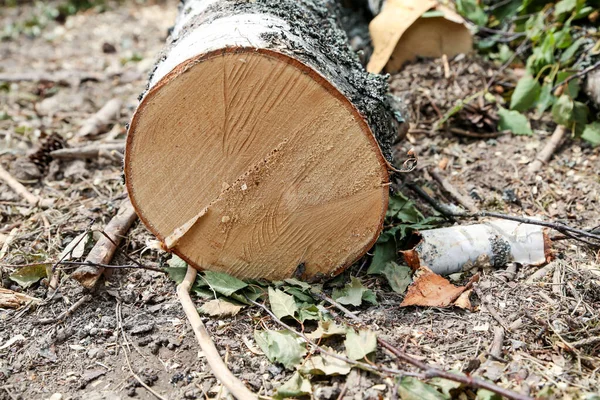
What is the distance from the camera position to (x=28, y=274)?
8.38ft

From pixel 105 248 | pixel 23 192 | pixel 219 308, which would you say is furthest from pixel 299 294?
pixel 23 192

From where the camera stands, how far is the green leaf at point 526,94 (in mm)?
3516

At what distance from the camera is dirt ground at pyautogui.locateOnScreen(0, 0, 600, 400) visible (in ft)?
6.68

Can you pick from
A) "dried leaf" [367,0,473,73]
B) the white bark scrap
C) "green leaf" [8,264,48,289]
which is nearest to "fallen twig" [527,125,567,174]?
the white bark scrap

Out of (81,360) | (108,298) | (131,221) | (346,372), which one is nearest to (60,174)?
(131,221)

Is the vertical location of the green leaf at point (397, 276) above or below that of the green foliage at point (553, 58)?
below

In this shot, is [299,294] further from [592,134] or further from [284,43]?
[592,134]

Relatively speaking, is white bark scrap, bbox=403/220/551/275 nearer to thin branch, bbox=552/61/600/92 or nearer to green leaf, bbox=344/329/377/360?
green leaf, bbox=344/329/377/360

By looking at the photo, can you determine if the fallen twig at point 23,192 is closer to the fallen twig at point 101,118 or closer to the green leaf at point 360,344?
the fallen twig at point 101,118

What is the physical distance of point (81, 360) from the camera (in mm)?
2186

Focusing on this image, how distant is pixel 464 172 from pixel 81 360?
87.3 inches

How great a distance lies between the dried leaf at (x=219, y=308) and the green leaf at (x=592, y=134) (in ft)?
7.45

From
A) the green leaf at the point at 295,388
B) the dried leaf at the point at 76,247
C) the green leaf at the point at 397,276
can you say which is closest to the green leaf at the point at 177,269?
the dried leaf at the point at 76,247

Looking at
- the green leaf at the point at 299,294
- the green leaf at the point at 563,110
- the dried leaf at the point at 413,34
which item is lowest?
the green leaf at the point at 299,294
